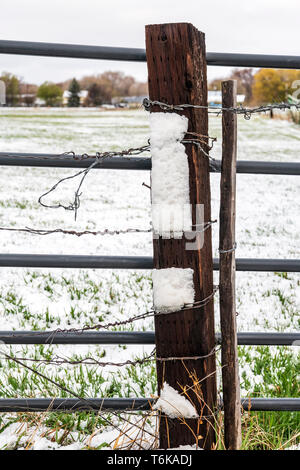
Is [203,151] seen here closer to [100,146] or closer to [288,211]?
[288,211]

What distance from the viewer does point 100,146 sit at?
13602 mm

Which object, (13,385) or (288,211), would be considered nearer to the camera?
(13,385)

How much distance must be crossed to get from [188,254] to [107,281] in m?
2.48

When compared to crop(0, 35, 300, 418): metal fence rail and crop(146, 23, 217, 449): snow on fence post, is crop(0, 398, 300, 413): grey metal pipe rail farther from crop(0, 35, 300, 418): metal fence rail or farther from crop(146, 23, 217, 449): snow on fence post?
crop(146, 23, 217, 449): snow on fence post

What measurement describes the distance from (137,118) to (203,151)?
2528 centimetres

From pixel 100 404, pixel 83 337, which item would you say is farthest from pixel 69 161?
pixel 100 404

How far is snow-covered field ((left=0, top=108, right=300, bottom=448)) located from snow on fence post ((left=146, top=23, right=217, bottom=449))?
33 cm

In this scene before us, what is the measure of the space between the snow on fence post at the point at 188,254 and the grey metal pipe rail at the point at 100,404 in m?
0.17

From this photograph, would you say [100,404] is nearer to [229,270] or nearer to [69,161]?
[229,270]

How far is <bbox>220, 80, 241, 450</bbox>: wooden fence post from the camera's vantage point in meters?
1.67

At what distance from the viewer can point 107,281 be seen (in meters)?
4.10

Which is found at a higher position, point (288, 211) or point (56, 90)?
point (56, 90)

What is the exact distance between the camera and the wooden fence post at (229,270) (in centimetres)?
167

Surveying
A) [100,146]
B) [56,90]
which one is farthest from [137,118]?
[100,146]
